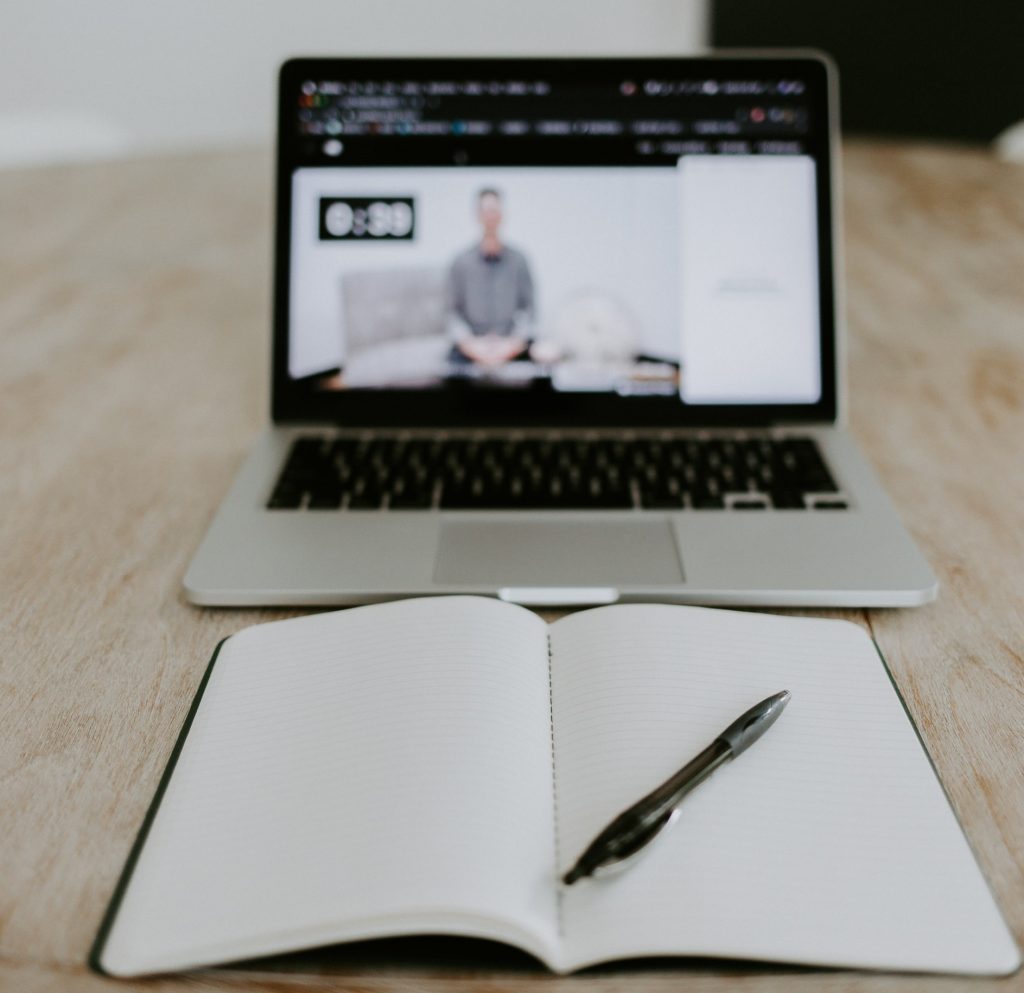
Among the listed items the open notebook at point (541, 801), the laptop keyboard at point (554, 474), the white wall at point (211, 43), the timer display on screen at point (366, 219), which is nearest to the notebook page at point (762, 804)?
the open notebook at point (541, 801)

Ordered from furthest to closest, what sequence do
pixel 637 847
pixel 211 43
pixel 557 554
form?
pixel 211 43
pixel 557 554
pixel 637 847

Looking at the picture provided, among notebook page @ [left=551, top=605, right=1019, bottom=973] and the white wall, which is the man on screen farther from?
the white wall

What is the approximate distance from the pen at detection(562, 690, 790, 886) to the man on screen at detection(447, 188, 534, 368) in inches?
14.7

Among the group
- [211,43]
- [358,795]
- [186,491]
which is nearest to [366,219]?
[186,491]

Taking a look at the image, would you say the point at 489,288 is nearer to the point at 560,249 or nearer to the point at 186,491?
the point at 560,249

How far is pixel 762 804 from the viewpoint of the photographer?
0.40 metres

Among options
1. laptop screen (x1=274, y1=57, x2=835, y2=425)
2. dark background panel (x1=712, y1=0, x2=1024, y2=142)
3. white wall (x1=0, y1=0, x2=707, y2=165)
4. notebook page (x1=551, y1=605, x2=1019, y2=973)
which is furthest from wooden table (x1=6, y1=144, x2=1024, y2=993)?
white wall (x1=0, y1=0, x2=707, y2=165)

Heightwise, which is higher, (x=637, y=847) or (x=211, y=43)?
(x=211, y=43)

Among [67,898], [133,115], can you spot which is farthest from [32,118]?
[67,898]

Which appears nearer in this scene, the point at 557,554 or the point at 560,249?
the point at 557,554

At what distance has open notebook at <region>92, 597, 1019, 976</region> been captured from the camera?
1.14 feet

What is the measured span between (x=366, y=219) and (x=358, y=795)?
0.46 metres

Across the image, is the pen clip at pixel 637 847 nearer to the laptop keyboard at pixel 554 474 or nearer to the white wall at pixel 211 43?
the laptop keyboard at pixel 554 474

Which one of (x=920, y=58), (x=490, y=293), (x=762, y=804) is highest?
(x=920, y=58)
